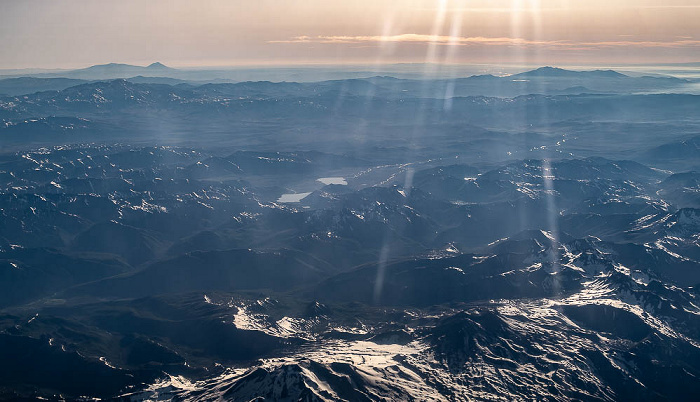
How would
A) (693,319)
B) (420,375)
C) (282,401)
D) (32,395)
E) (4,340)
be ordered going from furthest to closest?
(693,319) < (4,340) < (420,375) < (32,395) < (282,401)

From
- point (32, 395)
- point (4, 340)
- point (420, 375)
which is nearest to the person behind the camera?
point (32, 395)

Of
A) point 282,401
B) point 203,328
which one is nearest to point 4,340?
point 203,328

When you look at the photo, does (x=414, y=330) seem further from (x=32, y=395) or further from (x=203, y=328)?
(x=32, y=395)

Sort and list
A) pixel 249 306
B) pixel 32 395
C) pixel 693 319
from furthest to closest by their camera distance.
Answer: pixel 249 306 → pixel 693 319 → pixel 32 395

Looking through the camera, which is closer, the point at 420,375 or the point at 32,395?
the point at 32,395

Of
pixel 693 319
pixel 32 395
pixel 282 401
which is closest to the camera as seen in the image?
pixel 282 401

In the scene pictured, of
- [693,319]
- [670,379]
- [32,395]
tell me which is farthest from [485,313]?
[32,395]

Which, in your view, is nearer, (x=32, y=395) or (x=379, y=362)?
(x=32, y=395)

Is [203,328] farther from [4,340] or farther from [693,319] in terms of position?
[693,319]

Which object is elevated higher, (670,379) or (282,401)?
(282,401)
